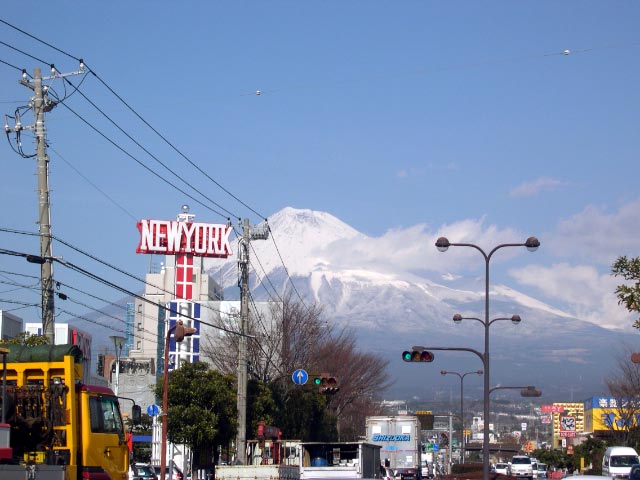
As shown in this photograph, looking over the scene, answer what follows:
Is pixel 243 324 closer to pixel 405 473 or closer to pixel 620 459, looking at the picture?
pixel 405 473

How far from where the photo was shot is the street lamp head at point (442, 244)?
134 ft

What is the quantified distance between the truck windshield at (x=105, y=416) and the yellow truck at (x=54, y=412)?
26mm

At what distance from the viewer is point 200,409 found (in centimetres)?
5088

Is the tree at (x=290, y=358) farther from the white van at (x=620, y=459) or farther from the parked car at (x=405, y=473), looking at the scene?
the white van at (x=620, y=459)

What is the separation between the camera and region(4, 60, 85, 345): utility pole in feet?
92.3

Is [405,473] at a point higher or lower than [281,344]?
lower

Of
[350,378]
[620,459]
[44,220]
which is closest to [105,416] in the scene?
[44,220]

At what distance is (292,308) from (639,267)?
46.8 m

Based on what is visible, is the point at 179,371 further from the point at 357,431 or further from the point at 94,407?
the point at 357,431

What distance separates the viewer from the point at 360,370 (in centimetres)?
8881

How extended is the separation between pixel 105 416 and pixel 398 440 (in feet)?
118

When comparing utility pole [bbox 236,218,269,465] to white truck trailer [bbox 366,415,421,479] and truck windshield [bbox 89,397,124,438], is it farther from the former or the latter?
truck windshield [bbox 89,397,124,438]

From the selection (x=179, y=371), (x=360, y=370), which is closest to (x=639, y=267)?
(x=179, y=371)

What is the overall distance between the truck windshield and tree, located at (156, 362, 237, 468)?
25671 millimetres
